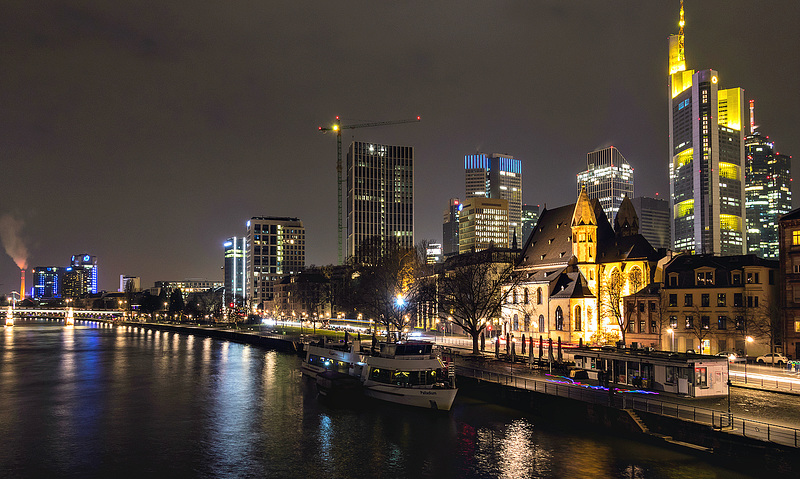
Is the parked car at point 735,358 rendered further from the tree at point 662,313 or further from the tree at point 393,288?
the tree at point 393,288

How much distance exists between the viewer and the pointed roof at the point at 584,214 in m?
123

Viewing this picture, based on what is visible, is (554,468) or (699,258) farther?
(699,258)

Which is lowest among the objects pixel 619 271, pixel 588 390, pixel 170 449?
pixel 170 449

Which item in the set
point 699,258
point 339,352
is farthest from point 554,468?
point 699,258

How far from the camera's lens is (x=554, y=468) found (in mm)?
39656

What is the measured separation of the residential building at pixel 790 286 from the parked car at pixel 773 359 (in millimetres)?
1905

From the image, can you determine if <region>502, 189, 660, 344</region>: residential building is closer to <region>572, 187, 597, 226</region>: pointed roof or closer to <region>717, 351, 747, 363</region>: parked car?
<region>572, 187, 597, 226</region>: pointed roof

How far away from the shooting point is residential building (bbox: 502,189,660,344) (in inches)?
4441

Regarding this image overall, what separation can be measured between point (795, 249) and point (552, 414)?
149 feet

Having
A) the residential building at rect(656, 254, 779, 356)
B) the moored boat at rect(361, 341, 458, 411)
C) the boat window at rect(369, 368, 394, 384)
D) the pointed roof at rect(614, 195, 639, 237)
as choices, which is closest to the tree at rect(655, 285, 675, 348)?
the residential building at rect(656, 254, 779, 356)

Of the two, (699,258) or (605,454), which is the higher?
(699,258)

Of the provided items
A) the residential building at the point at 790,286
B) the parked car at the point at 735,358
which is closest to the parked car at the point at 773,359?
the residential building at the point at 790,286

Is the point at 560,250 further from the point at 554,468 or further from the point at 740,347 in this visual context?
the point at 554,468

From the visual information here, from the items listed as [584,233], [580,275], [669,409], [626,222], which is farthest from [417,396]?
[626,222]
